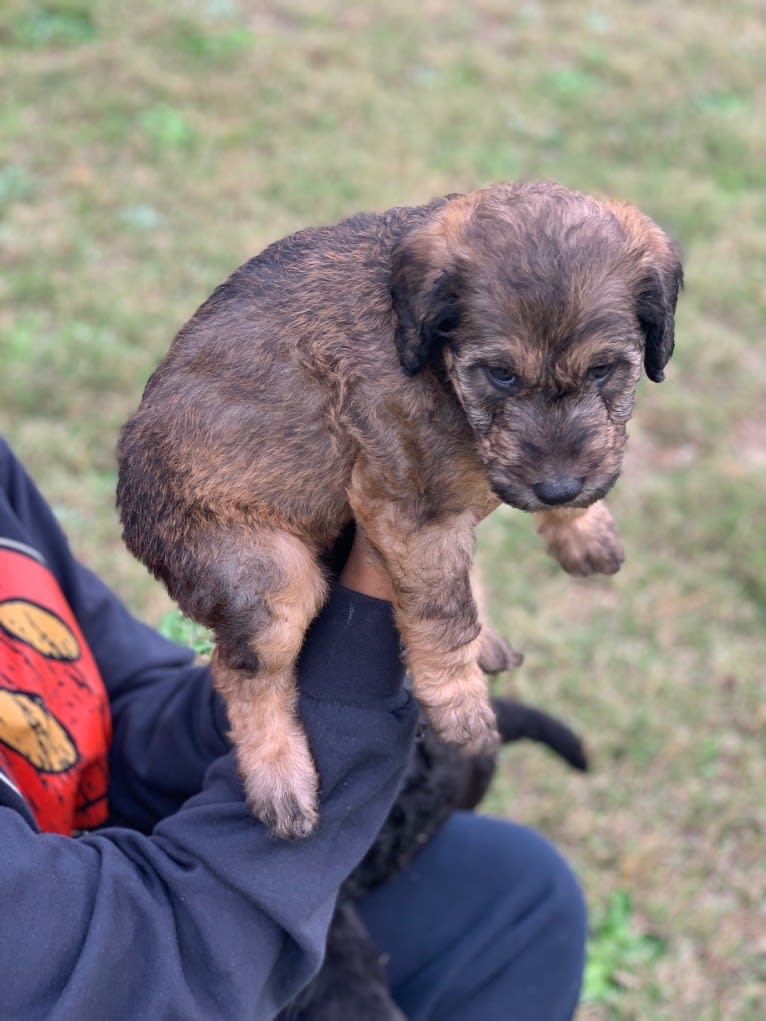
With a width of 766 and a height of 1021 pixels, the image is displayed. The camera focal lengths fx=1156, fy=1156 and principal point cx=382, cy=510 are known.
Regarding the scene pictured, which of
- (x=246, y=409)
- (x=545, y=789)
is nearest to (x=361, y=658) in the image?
(x=246, y=409)

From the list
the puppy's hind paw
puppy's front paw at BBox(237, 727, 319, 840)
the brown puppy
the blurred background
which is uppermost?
the brown puppy

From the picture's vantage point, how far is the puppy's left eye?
7.68ft

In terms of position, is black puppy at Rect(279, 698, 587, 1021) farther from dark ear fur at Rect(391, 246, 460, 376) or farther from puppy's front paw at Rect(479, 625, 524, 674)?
dark ear fur at Rect(391, 246, 460, 376)

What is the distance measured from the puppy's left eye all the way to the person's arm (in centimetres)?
71

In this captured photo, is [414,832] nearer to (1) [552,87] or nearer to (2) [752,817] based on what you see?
(2) [752,817]

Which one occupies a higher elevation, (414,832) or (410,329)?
(410,329)

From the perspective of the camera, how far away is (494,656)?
10.3 feet

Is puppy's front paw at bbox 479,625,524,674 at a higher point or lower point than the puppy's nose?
lower

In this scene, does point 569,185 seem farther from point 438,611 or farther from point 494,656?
point 438,611

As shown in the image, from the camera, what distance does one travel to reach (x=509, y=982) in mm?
3332

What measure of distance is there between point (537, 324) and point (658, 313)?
0.34 m

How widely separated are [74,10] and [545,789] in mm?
7699

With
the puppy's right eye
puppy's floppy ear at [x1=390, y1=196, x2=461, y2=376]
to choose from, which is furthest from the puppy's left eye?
puppy's floppy ear at [x1=390, y1=196, x2=461, y2=376]

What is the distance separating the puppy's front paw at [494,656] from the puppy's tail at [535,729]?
0.63 metres
